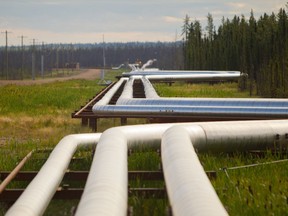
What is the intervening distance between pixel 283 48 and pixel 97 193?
33438mm

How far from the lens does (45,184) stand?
8.24m

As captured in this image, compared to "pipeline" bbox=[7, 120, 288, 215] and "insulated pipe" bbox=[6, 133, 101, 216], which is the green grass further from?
"insulated pipe" bbox=[6, 133, 101, 216]

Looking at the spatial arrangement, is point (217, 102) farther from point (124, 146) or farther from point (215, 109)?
point (124, 146)

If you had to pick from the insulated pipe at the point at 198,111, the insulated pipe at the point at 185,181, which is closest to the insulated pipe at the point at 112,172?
the insulated pipe at the point at 185,181

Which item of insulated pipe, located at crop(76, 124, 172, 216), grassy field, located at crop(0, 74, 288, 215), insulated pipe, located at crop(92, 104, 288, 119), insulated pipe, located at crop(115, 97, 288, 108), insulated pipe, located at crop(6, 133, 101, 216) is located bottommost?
grassy field, located at crop(0, 74, 288, 215)

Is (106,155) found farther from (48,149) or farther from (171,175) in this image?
(48,149)

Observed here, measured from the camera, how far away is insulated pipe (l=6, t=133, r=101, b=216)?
22.9ft

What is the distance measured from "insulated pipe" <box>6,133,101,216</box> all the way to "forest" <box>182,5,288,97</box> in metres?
23.7

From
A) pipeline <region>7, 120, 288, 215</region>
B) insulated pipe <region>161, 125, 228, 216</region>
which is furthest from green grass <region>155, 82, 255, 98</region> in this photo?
insulated pipe <region>161, 125, 228, 216</region>

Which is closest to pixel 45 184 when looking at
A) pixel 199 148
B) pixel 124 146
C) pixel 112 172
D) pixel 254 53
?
pixel 112 172

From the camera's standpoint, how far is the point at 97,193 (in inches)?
261

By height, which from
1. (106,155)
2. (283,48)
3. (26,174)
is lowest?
(26,174)

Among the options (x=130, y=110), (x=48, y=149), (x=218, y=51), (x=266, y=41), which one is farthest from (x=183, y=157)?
(x=218, y=51)

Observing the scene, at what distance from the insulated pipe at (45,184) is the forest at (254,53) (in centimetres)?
2369
